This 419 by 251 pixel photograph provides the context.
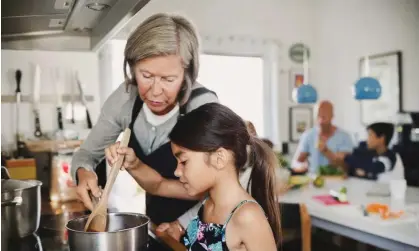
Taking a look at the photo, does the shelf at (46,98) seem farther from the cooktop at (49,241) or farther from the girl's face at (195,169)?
the girl's face at (195,169)

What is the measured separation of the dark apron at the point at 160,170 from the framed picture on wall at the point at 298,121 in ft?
4.42

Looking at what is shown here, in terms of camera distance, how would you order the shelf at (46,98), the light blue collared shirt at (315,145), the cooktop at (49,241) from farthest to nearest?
the light blue collared shirt at (315,145) < the shelf at (46,98) < the cooktop at (49,241)

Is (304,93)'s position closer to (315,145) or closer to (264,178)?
(315,145)

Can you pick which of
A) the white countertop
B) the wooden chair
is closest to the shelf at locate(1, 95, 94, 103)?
the wooden chair

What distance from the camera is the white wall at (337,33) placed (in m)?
1.93

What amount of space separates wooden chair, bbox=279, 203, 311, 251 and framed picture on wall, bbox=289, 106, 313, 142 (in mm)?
867

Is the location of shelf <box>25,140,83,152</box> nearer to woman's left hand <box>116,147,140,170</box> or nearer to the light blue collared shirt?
woman's left hand <box>116,147,140,170</box>

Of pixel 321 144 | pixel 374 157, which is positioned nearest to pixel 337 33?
pixel 321 144

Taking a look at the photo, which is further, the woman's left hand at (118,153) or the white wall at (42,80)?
the white wall at (42,80)

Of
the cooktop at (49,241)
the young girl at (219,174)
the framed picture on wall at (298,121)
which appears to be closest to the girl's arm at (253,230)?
the young girl at (219,174)

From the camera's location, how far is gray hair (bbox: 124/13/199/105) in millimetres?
1242

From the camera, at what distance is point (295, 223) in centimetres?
180

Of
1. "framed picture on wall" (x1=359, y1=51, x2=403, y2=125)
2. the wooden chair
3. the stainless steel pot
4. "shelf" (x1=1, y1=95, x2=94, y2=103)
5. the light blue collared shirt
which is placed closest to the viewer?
the stainless steel pot

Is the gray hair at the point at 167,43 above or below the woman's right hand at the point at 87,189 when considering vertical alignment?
above
